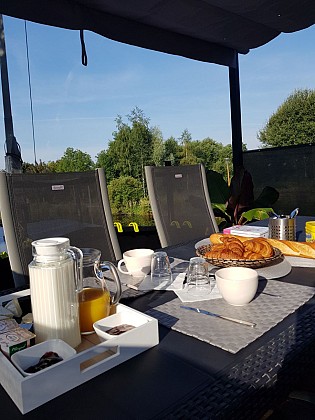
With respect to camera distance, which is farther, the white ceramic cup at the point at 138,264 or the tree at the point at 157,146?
the tree at the point at 157,146

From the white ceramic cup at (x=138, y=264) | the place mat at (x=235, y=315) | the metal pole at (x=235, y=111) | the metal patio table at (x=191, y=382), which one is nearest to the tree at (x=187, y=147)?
the metal pole at (x=235, y=111)

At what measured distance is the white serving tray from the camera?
46 cm

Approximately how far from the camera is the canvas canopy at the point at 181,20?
199 cm

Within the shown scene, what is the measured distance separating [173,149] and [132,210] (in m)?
1.26

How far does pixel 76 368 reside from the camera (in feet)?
1.65

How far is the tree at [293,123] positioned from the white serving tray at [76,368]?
331 inches

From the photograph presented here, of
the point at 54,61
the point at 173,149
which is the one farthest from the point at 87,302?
the point at 173,149

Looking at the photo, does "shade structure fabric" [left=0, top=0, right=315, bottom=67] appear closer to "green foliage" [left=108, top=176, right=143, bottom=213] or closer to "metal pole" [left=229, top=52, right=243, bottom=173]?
"metal pole" [left=229, top=52, right=243, bottom=173]

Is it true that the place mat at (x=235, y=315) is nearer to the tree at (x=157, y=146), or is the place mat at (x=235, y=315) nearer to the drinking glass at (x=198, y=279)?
the drinking glass at (x=198, y=279)

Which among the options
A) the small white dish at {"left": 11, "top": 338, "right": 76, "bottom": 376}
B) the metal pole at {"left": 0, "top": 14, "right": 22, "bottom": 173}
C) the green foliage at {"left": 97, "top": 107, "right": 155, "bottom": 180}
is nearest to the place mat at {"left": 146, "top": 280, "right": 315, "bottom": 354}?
the small white dish at {"left": 11, "top": 338, "right": 76, "bottom": 376}

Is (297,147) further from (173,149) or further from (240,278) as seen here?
(240,278)

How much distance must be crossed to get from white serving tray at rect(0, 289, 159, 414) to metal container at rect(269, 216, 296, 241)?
0.86 m

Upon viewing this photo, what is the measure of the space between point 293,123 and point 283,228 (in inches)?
350

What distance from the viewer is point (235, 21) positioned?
2506mm
